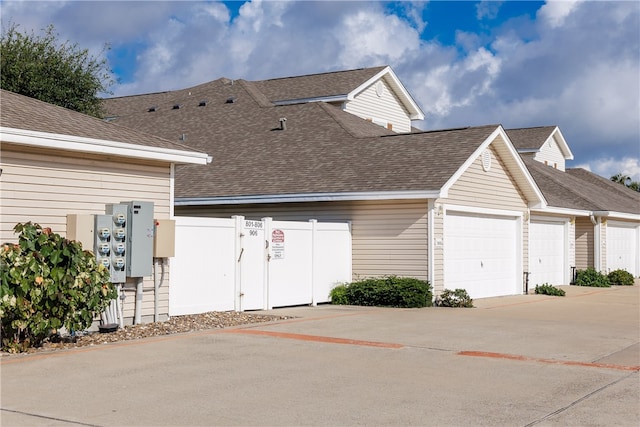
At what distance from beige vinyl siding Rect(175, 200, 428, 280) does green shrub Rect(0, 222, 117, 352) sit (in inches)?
357

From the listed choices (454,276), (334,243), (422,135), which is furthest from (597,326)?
(422,135)

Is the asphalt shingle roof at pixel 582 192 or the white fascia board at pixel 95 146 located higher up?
the asphalt shingle roof at pixel 582 192

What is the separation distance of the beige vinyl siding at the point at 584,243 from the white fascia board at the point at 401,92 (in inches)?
312

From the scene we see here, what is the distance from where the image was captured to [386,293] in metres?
18.1

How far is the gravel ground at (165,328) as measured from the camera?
11.5 metres

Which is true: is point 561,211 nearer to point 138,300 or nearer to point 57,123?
point 138,300

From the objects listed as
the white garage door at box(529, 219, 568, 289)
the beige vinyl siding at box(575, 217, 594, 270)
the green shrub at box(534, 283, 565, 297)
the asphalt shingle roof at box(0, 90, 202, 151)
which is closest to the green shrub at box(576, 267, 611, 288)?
the white garage door at box(529, 219, 568, 289)

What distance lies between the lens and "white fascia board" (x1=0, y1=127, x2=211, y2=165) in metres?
11.6

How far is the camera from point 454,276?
1989cm

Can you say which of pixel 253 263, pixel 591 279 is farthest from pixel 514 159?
pixel 253 263

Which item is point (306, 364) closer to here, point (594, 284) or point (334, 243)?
point (334, 243)

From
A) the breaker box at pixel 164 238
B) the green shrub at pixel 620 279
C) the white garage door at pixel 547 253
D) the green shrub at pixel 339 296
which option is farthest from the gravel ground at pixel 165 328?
the green shrub at pixel 620 279

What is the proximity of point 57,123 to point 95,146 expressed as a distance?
80cm

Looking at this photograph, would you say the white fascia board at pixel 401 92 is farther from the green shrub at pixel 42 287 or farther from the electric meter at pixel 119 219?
the green shrub at pixel 42 287
